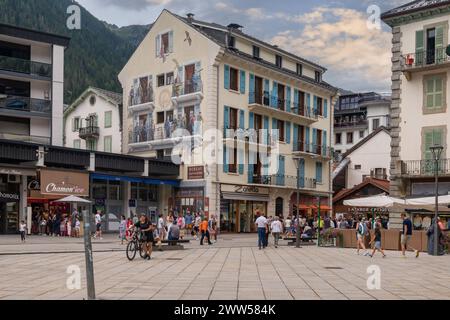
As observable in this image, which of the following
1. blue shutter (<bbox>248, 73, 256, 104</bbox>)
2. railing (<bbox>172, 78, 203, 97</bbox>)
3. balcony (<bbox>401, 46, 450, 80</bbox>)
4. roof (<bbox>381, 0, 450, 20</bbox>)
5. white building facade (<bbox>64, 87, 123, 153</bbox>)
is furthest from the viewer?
white building facade (<bbox>64, 87, 123, 153</bbox>)

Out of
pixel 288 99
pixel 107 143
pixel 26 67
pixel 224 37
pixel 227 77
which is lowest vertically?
pixel 107 143

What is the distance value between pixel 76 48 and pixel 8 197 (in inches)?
2443

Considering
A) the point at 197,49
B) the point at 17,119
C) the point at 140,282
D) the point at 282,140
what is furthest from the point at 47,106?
the point at 140,282

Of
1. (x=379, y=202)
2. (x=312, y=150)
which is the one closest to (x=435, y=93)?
(x=379, y=202)

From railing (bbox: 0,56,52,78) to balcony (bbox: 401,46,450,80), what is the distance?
2581 centimetres

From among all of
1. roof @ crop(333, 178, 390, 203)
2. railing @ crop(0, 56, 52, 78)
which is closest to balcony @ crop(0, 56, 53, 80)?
railing @ crop(0, 56, 52, 78)

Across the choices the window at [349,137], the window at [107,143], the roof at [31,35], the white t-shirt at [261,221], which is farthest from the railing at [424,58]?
the window at [349,137]

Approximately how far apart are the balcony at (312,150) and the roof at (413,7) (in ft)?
62.9

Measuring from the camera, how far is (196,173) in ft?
152

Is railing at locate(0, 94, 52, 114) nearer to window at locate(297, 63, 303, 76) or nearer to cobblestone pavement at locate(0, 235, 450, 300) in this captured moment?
window at locate(297, 63, 303, 76)

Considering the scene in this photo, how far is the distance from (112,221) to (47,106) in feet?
32.5

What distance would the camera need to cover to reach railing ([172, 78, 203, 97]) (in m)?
46.4

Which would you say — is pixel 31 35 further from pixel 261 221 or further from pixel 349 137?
pixel 349 137
